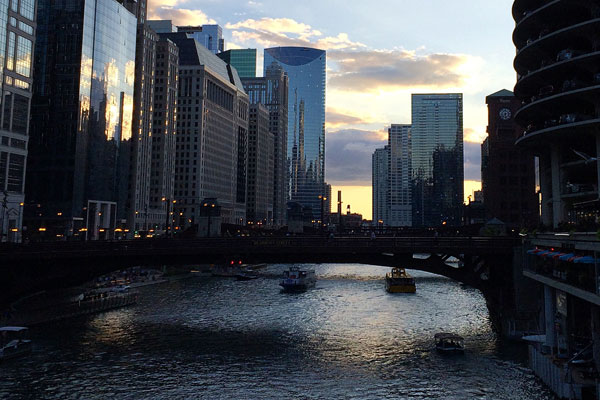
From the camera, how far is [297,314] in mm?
74375

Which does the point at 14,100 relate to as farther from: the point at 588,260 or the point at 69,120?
the point at 588,260

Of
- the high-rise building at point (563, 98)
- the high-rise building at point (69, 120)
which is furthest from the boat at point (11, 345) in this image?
the high-rise building at point (69, 120)

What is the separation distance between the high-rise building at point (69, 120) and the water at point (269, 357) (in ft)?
254

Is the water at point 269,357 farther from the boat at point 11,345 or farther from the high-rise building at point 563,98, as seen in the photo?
the high-rise building at point 563,98

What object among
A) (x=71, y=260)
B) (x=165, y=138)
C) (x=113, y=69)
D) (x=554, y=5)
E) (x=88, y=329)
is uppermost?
(x=113, y=69)

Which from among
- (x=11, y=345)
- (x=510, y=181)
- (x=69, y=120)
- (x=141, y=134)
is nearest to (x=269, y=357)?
(x=11, y=345)

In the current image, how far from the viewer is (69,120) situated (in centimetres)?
14562

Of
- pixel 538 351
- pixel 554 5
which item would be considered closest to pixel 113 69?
pixel 554 5

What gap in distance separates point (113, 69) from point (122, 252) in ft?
393

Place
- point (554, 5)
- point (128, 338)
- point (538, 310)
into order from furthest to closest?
point (128, 338) → point (538, 310) → point (554, 5)

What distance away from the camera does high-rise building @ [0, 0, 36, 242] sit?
107500 millimetres

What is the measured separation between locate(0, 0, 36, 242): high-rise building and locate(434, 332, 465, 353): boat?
92.2 m

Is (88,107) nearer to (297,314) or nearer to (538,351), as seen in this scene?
(297,314)

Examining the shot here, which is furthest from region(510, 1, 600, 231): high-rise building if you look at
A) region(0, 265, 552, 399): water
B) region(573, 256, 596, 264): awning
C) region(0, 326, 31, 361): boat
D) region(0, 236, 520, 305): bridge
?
region(0, 326, 31, 361): boat
